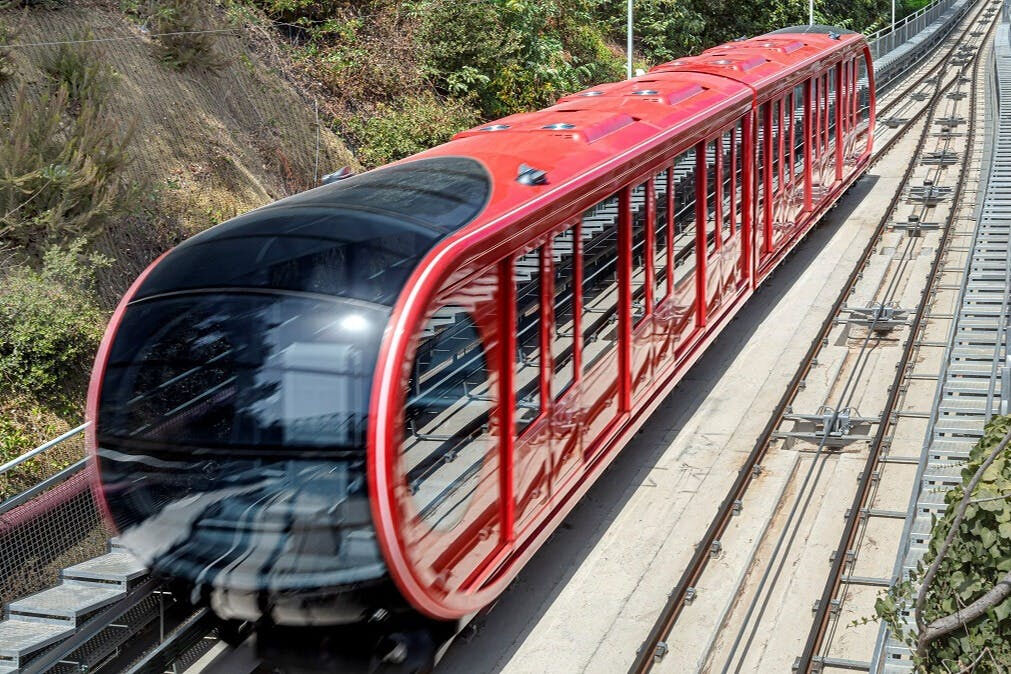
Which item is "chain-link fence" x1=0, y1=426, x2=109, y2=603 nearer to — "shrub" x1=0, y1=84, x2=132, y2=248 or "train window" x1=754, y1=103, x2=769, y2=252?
"shrub" x1=0, y1=84, x2=132, y2=248

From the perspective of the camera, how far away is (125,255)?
537 inches

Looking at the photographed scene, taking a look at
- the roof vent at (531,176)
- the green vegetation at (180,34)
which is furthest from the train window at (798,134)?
the green vegetation at (180,34)

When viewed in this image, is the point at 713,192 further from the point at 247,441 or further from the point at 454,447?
the point at 247,441

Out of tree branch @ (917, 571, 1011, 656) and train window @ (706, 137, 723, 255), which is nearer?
tree branch @ (917, 571, 1011, 656)

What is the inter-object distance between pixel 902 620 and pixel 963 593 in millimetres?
1013

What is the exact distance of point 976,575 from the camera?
4.87 m

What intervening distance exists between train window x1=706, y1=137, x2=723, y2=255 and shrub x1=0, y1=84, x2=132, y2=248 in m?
6.51

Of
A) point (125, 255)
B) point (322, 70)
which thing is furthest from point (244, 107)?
point (125, 255)

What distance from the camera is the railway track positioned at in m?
8.07

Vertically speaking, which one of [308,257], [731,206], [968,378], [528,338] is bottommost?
[968,378]

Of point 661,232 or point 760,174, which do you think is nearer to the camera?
point 661,232

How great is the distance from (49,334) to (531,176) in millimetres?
5573

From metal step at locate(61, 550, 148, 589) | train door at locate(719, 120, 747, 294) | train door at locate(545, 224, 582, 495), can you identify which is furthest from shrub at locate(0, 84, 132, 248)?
train door at locate(719, 120, 747, 294)

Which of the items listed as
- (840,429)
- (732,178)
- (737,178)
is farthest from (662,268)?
(737,178)
